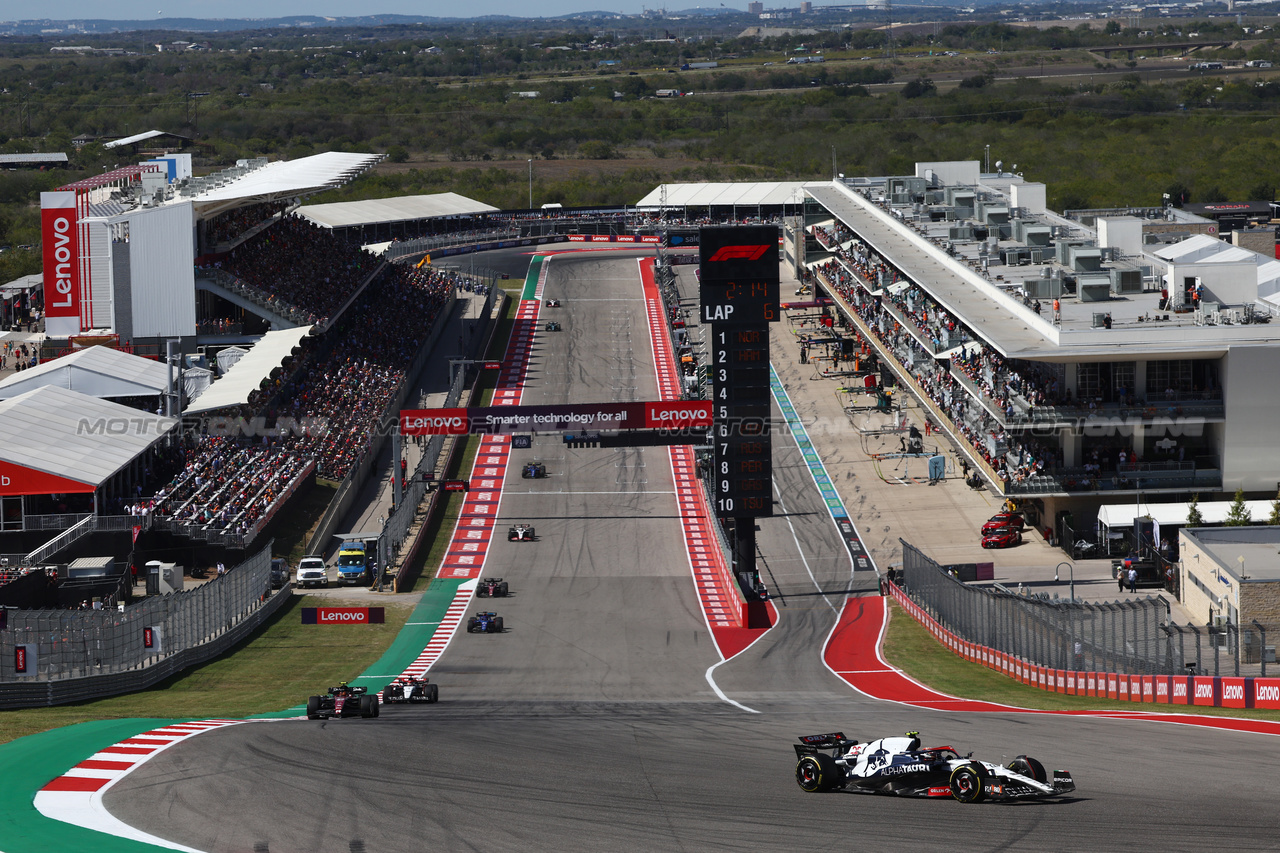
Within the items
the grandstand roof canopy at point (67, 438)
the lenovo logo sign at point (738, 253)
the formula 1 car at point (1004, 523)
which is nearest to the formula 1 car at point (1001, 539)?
the formula 1 car at point (1004, 523)

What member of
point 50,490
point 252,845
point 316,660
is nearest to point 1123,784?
point 252,845

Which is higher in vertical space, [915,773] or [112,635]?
[915,773]

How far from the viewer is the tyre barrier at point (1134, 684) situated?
33.3 m

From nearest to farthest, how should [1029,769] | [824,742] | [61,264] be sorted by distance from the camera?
1. [1029,769]
2. [824,742]
3. [61,264]

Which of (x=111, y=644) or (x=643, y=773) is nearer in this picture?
(x=643, y=773)

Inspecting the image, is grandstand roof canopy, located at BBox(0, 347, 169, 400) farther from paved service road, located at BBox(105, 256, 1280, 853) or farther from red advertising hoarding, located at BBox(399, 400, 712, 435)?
paved service road, located at BBox(105, 256, 1280, 853)

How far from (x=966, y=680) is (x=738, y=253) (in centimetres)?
1706

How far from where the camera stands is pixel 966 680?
42.0 metres

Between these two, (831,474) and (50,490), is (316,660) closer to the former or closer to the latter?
(50,490)

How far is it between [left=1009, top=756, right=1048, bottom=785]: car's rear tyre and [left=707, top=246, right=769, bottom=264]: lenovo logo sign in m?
29.9

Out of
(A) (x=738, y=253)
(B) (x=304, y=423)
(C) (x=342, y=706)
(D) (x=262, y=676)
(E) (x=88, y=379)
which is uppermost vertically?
(A) (x=738, y=253)

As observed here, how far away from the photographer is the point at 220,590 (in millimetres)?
46062

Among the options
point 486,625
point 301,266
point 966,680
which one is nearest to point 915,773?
point 966,680

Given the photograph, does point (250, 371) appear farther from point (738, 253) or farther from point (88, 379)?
point (738, 253)
